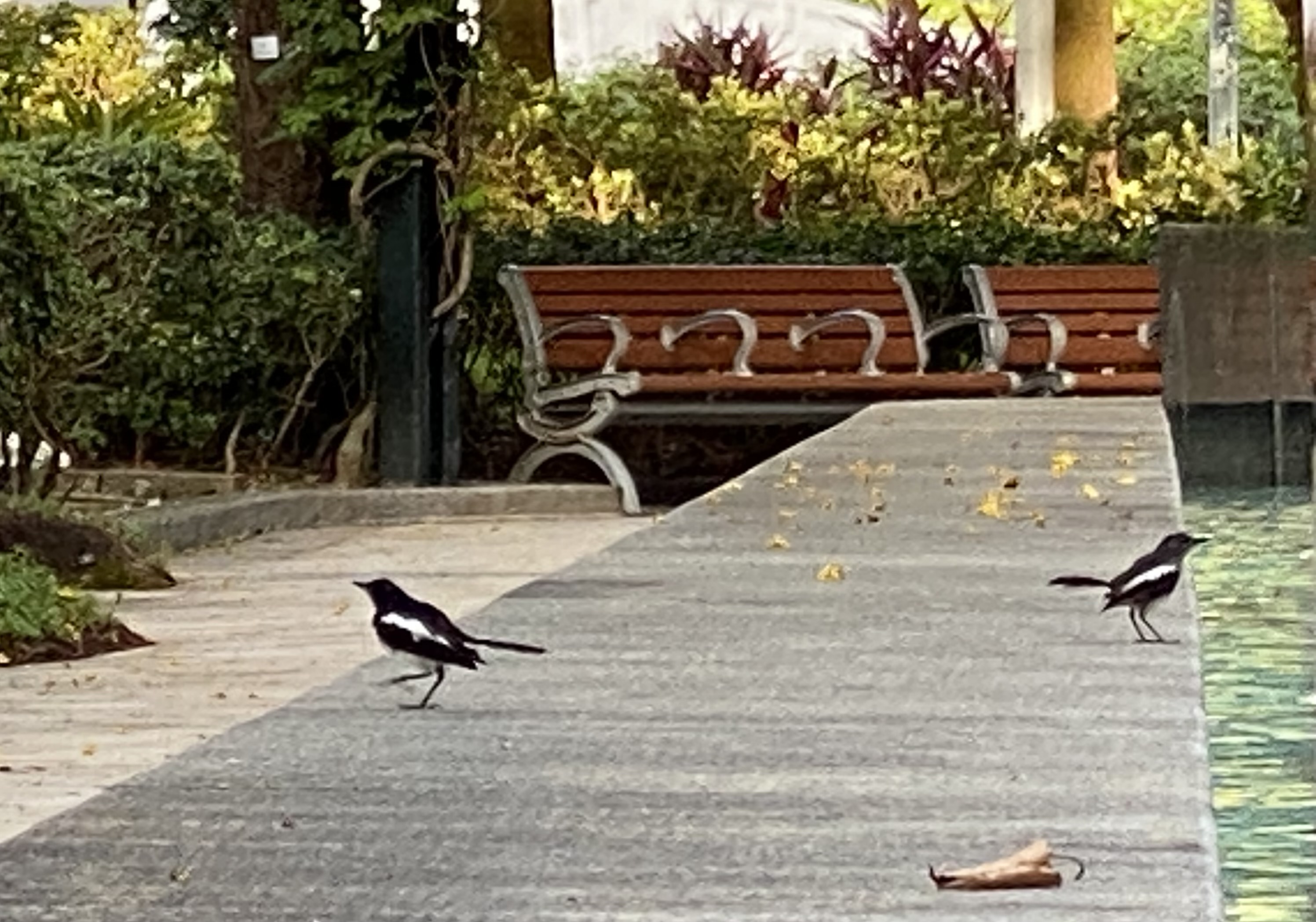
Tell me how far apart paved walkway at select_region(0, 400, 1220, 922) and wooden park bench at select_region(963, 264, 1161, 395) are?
6.50 meters

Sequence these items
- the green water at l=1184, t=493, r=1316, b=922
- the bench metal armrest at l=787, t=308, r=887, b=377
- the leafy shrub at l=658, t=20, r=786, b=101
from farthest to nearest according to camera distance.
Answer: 1. the leafy shrub at l=658, t=20, r=786, b=101
2. the bench metal armrest at l=787, t=308, r=887, b=377
3. the green water at l=1184, t=493, r=1316, b=922

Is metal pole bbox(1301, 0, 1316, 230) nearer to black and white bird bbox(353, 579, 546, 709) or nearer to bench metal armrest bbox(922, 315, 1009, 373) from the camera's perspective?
black and white bird bbox(353, 579, 546, 709)

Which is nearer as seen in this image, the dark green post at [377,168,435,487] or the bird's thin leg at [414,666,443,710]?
the bird's thin leg at [414,666,443,710]

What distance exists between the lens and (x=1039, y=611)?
6.84 meters

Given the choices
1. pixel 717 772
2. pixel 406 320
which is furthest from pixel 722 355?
pixel 717 772

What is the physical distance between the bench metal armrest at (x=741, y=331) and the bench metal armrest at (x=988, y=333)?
2.54 feet

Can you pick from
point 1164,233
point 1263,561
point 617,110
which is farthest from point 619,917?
point 617,110

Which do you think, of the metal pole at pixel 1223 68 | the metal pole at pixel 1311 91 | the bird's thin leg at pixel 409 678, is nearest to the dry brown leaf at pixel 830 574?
the bird's thin leg at pixel 409 678

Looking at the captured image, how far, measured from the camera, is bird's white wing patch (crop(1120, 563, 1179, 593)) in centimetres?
627

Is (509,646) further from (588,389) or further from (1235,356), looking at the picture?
(588,389)

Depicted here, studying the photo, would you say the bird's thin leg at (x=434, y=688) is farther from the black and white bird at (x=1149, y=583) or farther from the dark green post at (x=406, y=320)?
the dark green post at (x=406, y=320)

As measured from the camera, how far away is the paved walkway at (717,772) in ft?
13.5

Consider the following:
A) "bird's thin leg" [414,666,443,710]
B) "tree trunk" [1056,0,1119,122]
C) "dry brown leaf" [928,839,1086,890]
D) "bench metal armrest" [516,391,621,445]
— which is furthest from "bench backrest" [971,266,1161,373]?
"dry brown leaf" [928,839,1086,890]

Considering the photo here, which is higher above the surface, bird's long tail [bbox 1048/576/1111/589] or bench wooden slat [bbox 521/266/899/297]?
bench wooden slat [bbox 521/266/899/297]
